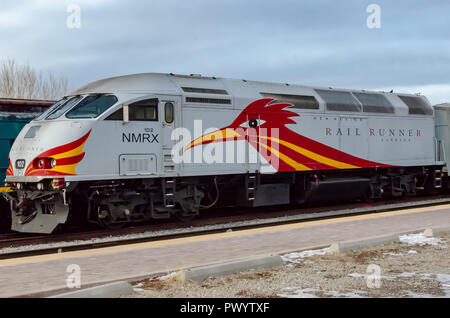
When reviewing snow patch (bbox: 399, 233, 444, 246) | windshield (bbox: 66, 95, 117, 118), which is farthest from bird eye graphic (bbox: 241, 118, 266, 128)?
snow patch (bbox: 399, 233, 444, 246)

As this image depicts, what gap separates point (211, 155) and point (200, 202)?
166 cm

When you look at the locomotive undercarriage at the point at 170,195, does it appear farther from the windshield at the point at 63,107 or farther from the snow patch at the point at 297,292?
the snow patch at the point at 297,292

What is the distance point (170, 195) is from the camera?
13.5 meters

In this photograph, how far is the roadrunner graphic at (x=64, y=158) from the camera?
1198cm

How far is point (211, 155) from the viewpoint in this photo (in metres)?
14.3

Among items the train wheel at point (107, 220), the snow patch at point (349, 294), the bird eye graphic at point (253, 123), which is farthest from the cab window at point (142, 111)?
the snow patch at point (349, 294)

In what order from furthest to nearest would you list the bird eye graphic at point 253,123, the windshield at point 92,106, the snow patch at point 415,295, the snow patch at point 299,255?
the bird eye graphic at point 253,123 < the windshield at point 92,106 < the snow patch at point 299,255 < the snow patch at point 415,295

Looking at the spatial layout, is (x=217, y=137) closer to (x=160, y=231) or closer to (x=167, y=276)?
(x=160, y=231)

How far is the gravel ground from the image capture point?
6488 mm

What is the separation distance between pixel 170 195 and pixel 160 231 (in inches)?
35.3

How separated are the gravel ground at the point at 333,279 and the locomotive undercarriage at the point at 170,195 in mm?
5423

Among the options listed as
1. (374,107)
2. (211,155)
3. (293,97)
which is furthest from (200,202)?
(374,107)

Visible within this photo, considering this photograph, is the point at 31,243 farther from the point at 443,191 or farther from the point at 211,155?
the point at 443,191

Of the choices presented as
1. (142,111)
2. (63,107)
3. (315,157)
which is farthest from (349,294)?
(315,157)
